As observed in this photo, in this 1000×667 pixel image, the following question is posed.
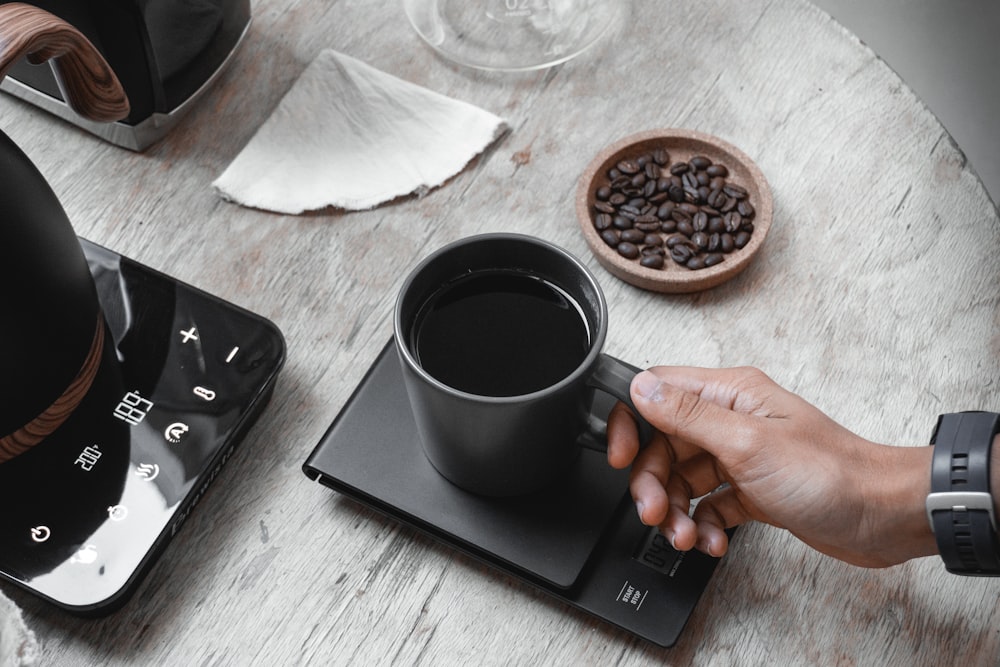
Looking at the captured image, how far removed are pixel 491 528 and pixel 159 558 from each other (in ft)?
0.74

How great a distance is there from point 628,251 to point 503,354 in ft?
0.70

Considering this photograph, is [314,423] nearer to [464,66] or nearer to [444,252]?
[444,252]

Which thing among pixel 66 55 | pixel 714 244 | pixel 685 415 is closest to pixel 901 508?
pixel 685 415

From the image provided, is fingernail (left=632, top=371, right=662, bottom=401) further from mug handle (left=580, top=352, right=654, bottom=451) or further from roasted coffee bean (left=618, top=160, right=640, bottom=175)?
roasted coffee bean (left=618, top=160, right=640, bottom=175)

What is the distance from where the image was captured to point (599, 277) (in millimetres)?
808

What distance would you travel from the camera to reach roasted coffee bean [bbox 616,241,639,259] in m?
0.79

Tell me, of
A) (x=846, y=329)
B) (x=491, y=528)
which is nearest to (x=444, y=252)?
(x=491, y=528)

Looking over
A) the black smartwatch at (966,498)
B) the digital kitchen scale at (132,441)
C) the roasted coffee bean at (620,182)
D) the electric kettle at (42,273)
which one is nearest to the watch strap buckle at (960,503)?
the black smartwatch at (966,498)

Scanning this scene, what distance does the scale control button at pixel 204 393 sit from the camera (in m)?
0.71

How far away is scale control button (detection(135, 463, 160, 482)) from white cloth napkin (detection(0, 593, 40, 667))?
142mm

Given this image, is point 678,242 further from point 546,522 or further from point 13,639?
point 13,639

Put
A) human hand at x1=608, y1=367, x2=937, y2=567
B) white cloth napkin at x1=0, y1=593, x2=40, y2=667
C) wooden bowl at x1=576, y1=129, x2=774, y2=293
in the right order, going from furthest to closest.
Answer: wooden bowl at x1=576, y1=129, x2=774, y2=293 < human hand at x1=608, y1=367, x2=937, y2=567 < white cloth napkin at x1=0, y1=593, x2=40, y2=667

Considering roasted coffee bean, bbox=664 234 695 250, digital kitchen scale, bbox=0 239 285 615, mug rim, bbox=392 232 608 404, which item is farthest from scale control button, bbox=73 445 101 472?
roasted coffee bean, bbox=664 234 695 250

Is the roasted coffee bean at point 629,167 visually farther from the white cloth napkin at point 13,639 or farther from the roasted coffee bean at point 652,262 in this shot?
the white cloth napkin at point 13,639
